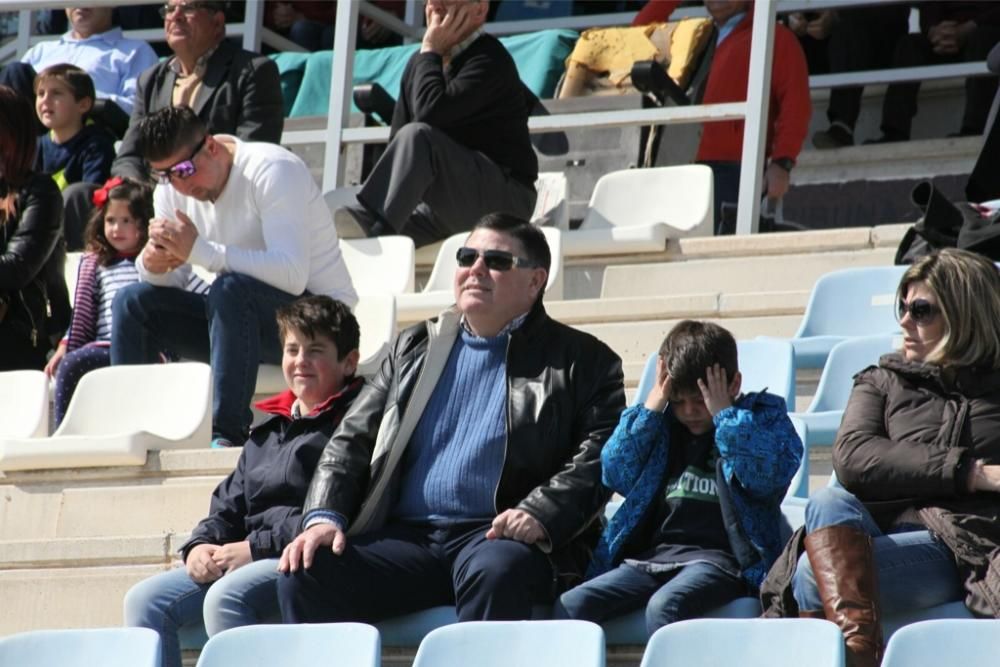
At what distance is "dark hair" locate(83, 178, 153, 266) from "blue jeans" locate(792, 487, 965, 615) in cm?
284

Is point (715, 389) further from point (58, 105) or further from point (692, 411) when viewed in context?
point (58, 105)

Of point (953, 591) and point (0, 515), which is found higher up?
point (953, 591)

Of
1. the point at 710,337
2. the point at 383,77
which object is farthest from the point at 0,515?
the point at 383,77

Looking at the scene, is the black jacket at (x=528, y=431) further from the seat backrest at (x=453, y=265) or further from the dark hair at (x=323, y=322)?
the seat backrest at (x=453, y=265)

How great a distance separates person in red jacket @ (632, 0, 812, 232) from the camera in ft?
23.9

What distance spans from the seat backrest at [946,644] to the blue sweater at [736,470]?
87 cm

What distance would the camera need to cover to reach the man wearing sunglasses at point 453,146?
21.7 ft

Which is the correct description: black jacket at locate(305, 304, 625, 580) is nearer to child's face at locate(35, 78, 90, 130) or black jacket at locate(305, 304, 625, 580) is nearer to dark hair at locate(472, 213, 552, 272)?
dark hair at locate(472, 213, 552, 272)

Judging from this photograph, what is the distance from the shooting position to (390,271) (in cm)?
649

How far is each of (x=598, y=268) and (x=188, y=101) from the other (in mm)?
1564

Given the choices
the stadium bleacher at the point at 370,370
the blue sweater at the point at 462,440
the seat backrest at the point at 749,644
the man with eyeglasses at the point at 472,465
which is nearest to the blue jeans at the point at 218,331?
the stadium bleacher at the point at 370,370

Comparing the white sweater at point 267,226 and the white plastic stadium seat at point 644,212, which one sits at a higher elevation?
the white sweater at point 267,226

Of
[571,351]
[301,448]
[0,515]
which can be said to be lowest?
[0,515]

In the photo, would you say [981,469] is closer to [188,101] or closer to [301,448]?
[301,448]
